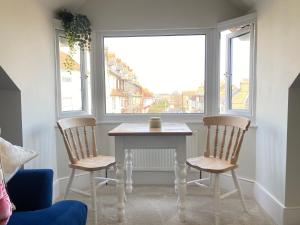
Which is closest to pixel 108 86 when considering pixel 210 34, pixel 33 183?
pixel 210 34

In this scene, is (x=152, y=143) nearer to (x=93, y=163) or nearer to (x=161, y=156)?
(x=93, y=163)

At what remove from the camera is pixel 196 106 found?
3488mm

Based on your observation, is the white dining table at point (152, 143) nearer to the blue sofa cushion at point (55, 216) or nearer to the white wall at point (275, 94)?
the blue sofa cushion at point (55, 216)

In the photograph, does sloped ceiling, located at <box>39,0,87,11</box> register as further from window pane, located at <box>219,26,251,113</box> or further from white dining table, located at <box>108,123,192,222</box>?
window pane, located at <box>219,26,251,113</box>

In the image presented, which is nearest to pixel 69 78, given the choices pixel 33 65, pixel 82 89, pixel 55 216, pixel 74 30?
pixel 82 89

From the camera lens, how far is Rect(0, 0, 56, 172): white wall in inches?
90.3

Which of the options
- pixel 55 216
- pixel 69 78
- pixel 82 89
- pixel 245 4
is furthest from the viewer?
pixel 82 89

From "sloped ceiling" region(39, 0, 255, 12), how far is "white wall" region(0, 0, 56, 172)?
0.10 metres

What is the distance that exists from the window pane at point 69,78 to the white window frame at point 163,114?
0.69 feet

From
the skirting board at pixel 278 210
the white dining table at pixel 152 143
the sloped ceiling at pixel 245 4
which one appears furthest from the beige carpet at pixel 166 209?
the sloped ceiling at pixel 245 4

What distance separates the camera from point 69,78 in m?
3.32

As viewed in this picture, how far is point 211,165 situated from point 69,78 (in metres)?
1.87

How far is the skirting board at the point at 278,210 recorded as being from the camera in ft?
7.72

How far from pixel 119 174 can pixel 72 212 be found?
74 cm
